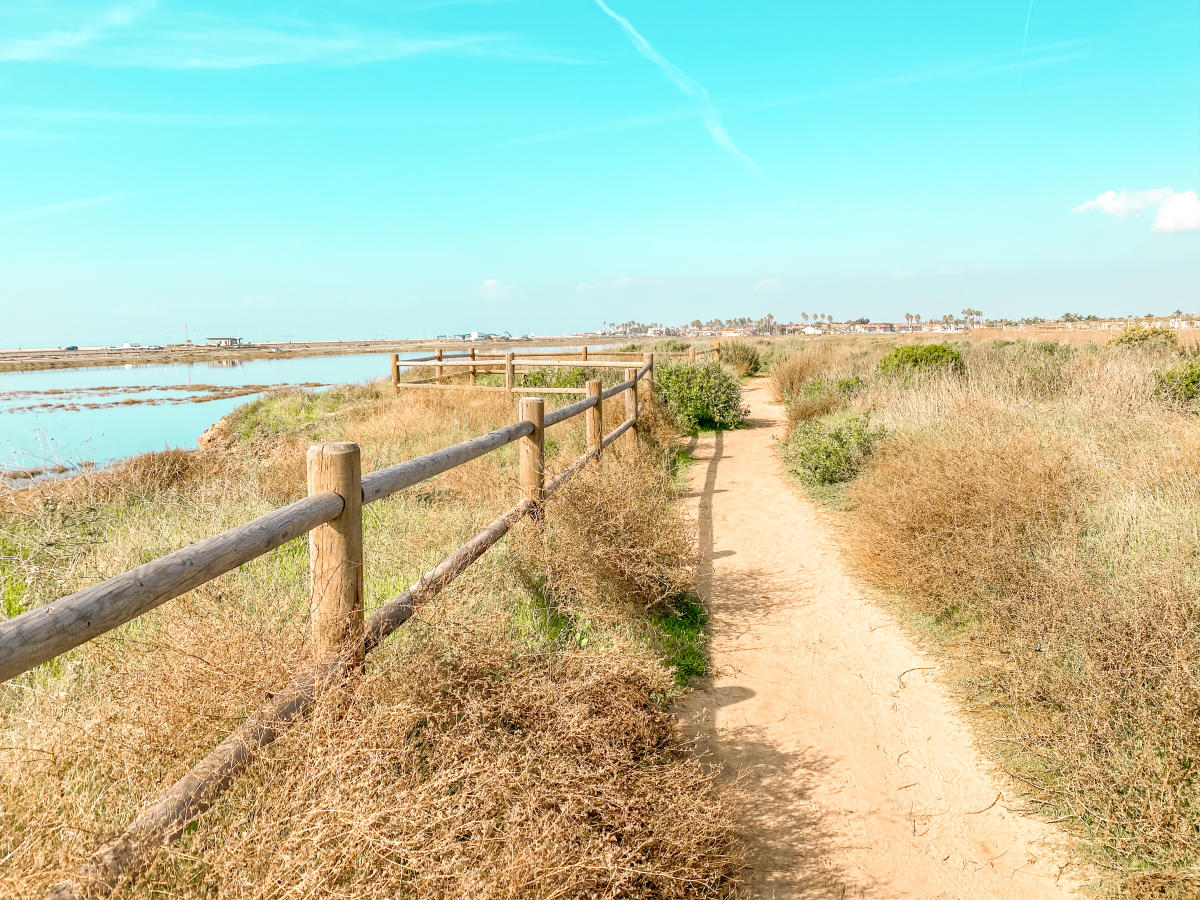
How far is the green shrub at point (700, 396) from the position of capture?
41.1 feet

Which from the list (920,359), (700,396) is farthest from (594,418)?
(920,359)

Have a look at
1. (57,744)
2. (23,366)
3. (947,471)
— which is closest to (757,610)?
(947,471)

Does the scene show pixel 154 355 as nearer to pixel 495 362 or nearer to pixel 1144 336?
pixel 495 362

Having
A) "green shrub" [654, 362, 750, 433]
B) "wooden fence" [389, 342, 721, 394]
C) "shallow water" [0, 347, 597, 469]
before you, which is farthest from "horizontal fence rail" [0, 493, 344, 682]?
"shallow water" [0, 347, 597, 469]

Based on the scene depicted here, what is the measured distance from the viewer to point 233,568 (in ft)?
6.73

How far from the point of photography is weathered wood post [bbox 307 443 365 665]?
8.30 ft

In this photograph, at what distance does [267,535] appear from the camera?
2158 millimetres

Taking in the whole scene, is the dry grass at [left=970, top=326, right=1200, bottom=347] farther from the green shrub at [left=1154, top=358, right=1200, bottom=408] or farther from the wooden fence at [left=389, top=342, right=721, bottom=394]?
the wooden fence at [left=389, top=342, right=721, bottom=394]

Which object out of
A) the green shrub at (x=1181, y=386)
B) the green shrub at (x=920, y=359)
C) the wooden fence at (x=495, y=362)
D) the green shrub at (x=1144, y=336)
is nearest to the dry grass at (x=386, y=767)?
the green shrub at (x=1181, y=386)

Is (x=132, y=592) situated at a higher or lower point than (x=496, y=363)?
lower

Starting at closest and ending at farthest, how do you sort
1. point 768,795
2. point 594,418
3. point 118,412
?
point 768,795 < point 594,418 < point 118,412

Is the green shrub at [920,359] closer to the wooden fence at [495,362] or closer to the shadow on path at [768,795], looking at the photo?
the wooden fence at [495,362]

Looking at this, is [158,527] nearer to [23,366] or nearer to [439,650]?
[439,650]

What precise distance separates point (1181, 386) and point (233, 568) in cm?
1042
